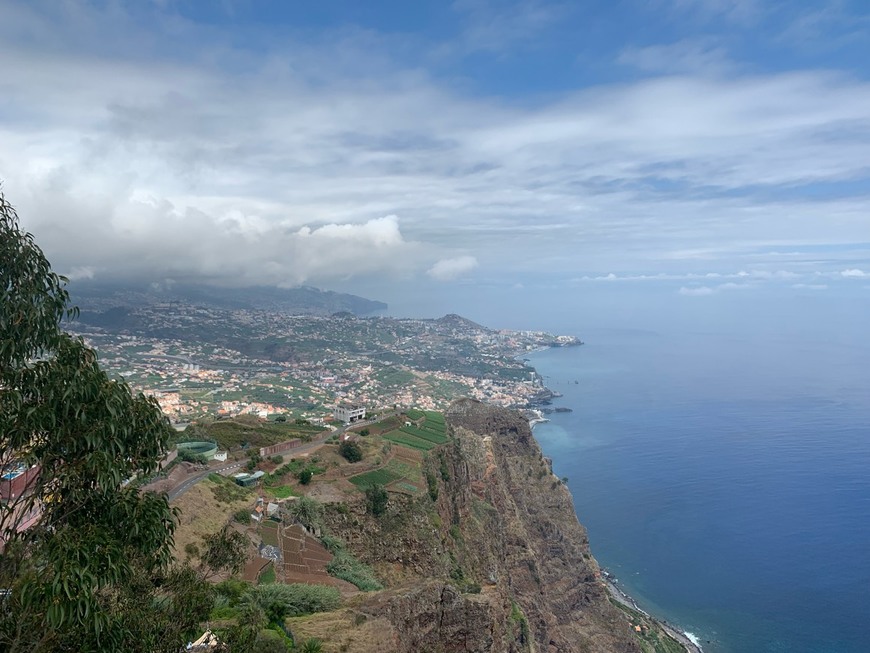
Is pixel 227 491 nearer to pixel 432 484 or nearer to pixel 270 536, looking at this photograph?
pixel 270 536

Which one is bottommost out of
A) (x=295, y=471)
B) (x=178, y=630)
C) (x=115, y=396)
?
(x=295, y=471)

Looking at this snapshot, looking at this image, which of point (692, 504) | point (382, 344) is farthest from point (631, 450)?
point (382, 344)

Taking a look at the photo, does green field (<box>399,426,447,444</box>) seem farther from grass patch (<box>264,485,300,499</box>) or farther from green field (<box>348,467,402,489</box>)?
grass patch (<box>264,485,300,499</box>)

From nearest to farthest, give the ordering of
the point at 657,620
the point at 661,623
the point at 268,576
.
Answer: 1. the point at 268,576
2. the point at 661,623
3. the point at 657,620

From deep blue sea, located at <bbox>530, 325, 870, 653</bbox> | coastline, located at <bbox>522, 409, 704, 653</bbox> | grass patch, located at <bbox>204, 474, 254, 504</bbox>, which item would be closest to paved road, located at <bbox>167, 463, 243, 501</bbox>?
grass patch, located at <bbox>204, 474, 254, 504</bbox>

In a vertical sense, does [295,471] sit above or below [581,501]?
above

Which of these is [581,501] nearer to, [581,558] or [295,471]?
[581,558]

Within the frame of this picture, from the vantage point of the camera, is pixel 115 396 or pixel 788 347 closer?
pixel 115 396

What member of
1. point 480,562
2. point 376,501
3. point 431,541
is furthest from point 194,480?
point 480,562
